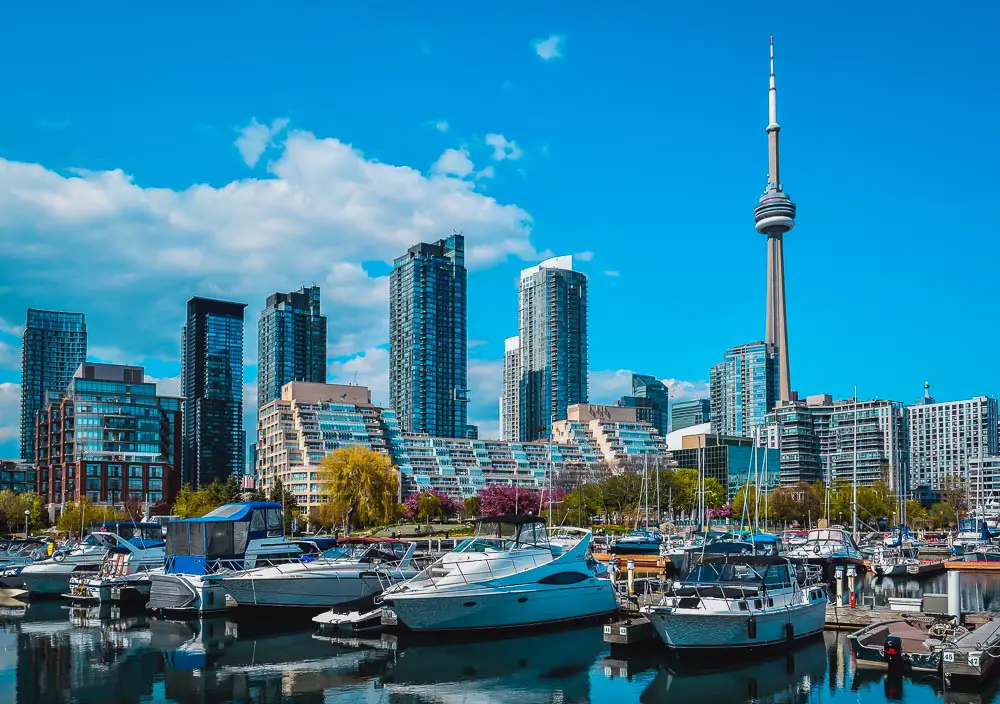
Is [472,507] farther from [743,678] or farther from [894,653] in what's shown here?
[894,653]

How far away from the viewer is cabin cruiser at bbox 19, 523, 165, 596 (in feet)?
201

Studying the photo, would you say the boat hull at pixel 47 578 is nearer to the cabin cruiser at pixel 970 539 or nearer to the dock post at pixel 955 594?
the dock post at pixel 955 594

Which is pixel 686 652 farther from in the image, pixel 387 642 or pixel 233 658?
pixel 233 658

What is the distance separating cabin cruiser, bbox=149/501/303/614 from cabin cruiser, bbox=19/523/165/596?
27.1 feet

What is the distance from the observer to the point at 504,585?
42.8 meters

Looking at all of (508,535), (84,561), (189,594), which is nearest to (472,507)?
(84,561)

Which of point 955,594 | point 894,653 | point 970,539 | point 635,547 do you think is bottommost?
point 970,539

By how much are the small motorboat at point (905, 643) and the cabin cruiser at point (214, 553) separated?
2960 cm

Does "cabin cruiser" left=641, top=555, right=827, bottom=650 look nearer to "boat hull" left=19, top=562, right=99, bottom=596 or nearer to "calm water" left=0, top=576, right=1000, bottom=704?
"calm water" left=0, top=576, right=1000, bottom=704

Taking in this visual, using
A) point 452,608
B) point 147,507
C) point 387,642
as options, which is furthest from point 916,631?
point 147,507

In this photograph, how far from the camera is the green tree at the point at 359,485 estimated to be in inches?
4742

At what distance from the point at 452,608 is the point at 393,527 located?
85622mm

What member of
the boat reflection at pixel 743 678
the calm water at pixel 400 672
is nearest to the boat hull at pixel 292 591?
the calm water at pixel 400 672

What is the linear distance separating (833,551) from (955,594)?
28.4 m
